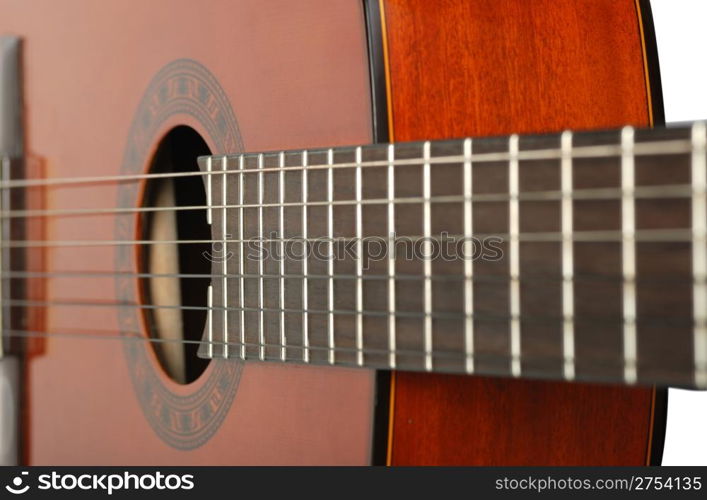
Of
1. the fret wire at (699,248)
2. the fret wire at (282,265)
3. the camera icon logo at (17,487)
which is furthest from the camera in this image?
the camera icon logo at (17,487)

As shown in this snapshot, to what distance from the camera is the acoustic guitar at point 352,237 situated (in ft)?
2.13

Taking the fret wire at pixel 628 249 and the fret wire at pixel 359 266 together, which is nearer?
the fret wire at pixel 628 249

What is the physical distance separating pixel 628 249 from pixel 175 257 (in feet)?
2.02

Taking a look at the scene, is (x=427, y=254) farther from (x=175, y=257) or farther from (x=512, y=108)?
(x=175, y=257)

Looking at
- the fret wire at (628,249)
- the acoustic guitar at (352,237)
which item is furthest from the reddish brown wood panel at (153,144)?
the fret wire at (628,249)

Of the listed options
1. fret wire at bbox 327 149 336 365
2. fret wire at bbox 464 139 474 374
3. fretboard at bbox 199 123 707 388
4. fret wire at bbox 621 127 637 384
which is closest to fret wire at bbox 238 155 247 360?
fretboard at bbox 199 123 707 388

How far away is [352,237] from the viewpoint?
2.50 feet

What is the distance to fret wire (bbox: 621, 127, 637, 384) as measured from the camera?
63 cm

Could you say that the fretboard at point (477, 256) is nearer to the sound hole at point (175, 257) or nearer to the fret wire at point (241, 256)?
the fret wire at point (241, 256)

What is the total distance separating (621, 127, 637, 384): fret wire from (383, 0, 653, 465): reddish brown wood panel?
0.18 m

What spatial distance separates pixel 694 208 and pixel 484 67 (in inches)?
10.9

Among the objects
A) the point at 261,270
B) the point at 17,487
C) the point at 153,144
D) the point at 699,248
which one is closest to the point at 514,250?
the point at 699,248

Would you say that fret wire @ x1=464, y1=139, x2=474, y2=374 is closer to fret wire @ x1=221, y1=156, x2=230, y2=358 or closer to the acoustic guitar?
the acoustic guitar

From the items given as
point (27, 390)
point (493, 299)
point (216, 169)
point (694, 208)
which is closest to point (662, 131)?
point (694, 208)
